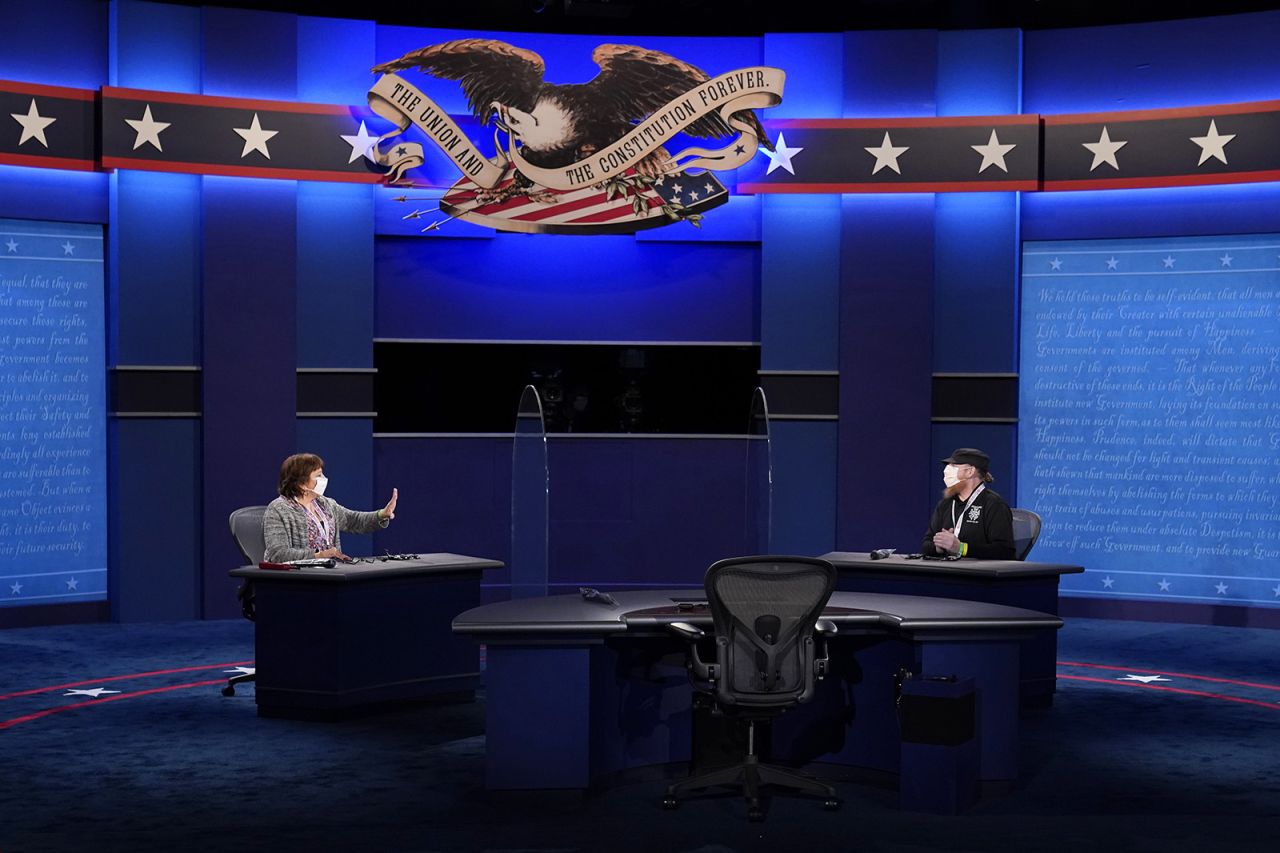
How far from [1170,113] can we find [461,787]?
7090 millimetres

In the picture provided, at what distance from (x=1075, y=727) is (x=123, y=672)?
494 cm

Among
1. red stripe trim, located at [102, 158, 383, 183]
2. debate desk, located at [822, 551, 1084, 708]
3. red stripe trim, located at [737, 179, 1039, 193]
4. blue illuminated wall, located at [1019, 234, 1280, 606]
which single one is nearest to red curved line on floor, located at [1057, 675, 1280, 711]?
debate desk, located at [822, 551, 1084, 708]

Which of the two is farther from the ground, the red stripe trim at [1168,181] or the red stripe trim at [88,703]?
the red stripe trim at [1168,181]

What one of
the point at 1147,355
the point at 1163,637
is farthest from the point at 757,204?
the point at 1163,637

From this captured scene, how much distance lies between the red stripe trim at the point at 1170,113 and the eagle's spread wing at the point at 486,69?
3710mm

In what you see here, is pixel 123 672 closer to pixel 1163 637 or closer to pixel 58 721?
pixel 58 721

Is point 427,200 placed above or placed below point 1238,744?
above

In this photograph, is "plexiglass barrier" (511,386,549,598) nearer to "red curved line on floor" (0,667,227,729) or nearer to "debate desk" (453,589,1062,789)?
"red curved line on floor" (0,667,227,729)

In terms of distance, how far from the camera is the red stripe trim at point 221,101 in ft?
29.7

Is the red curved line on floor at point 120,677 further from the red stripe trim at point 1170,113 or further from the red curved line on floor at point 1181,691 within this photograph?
the red stripe trim at point 1170,113

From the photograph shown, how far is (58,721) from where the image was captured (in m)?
6.16

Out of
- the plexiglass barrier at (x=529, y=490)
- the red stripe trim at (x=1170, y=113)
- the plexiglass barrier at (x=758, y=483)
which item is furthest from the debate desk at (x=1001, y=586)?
the red stripe trim at (x=1170, y=113)

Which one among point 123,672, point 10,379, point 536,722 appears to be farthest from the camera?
point 10,379

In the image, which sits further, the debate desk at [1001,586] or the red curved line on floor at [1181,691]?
the red curved line on floor at [1181,691]
